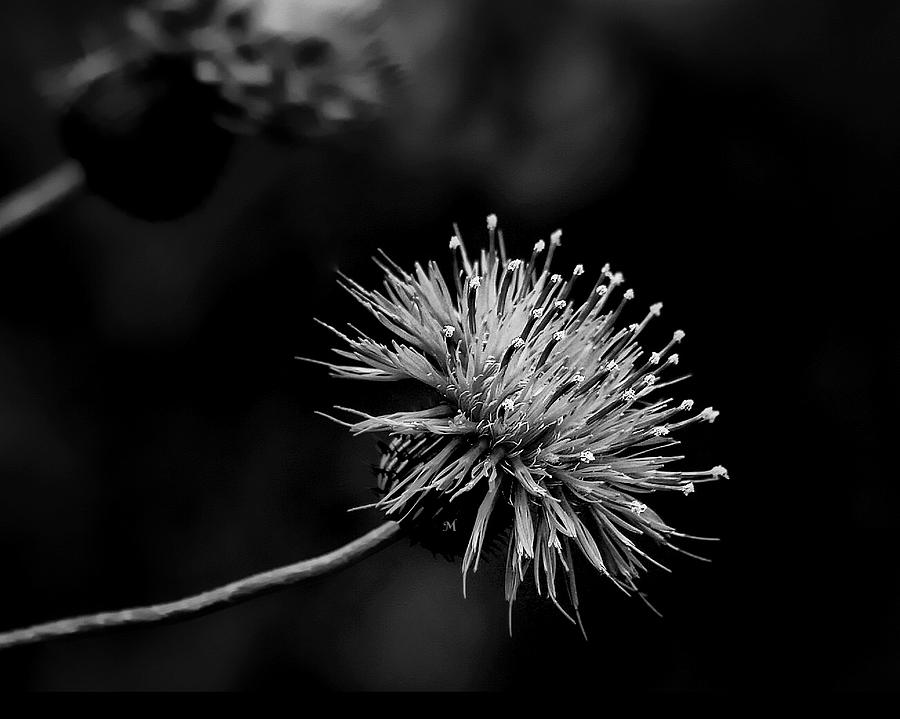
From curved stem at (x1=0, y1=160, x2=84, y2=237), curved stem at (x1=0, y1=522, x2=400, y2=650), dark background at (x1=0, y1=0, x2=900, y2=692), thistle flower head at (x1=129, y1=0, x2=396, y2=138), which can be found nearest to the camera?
curved stem at (x1=0, y1=522, x2=400, y2=650)

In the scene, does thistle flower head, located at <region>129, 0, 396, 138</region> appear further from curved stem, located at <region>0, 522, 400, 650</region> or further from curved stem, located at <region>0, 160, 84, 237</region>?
curved stem, located at <region>0, 522, 400, 650</region>

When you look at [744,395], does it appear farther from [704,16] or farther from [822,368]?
[704,16]

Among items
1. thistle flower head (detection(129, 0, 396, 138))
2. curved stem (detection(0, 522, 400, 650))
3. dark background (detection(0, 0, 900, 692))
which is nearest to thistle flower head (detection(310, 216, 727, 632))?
curved stem (detection(0, 522, 400, 650))

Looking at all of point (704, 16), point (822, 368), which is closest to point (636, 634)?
point (822, 368)

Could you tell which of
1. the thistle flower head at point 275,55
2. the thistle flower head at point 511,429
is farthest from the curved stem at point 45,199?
the thistle flower head at point 511,429

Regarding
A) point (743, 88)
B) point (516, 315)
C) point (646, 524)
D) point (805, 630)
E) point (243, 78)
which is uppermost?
point (743, 88)

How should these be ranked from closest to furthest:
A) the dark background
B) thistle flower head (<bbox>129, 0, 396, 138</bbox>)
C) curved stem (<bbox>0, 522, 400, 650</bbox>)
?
curved stem (<bbox>0, 522, 400, 650</bbox>), thistle flower head (<bbox>129, 0, 396, 138</bbox>), the dark background
